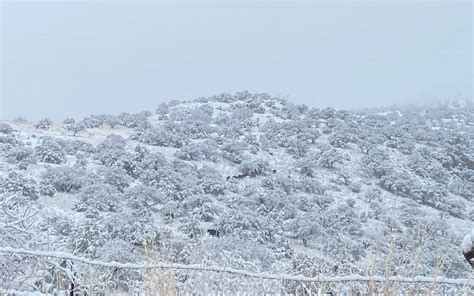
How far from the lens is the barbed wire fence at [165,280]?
3062mm

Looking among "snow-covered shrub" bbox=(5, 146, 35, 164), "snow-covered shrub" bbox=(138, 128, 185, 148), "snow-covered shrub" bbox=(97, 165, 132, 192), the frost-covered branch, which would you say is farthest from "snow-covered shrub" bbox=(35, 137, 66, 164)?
the frost-covered branch

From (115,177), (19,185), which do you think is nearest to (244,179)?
(115,177)

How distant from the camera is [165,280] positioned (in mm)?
2875

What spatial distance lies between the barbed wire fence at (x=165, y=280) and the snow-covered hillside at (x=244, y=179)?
2.28 feet

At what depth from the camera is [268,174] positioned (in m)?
20.9

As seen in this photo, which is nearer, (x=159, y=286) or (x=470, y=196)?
(x=159, y=286)

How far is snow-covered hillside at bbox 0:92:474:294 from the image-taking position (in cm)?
1187

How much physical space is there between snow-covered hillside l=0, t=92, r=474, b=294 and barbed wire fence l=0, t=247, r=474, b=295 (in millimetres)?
695

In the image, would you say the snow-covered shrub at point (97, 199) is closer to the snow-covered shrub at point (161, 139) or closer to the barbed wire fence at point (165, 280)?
the snow-covered shrub at point (161, 139)

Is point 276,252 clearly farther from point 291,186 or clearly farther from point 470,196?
point 470,196

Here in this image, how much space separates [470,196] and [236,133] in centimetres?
1112

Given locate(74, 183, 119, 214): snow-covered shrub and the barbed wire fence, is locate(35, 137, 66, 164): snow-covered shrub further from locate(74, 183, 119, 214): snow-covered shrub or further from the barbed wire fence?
the barbed wire fence

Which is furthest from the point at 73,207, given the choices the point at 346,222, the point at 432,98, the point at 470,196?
the point at 432,98

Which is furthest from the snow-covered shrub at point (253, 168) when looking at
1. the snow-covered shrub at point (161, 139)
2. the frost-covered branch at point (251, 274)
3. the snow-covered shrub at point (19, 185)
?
the frost-covered branch at point (251, 274)
